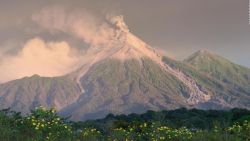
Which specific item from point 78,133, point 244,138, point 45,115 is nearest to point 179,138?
point 244,138

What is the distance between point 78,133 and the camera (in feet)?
67.2

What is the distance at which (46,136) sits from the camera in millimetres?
18750

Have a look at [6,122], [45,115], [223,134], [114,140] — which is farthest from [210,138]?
[6,122]

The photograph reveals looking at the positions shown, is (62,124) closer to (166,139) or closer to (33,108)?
(33,108)

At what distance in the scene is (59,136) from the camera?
18.7 metres

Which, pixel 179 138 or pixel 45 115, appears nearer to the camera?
pixel 45 115

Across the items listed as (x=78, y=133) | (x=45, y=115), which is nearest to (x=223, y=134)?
(x=78, y=133)

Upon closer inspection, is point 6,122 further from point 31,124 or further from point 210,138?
point 210,138

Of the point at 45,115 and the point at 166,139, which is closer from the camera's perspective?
the point at 45,115

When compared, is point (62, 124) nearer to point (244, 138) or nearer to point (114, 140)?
point (114, 140)

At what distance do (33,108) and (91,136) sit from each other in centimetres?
243

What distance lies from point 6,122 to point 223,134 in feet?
27.3

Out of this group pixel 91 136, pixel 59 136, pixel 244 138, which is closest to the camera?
pixel 59 136

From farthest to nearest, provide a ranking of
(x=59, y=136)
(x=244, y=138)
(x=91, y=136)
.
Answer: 1. (x=244, y=138)
2. (x=91, y=136)
3. (x=59, y=136)
